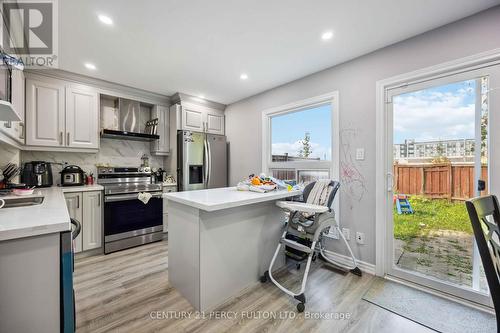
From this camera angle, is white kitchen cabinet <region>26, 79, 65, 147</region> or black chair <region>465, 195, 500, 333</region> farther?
white kitchen cabinet <region>26, 79, 65, 147</region>

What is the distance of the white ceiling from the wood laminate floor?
2454mm

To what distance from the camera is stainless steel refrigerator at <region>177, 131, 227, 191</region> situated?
3490 millimetres

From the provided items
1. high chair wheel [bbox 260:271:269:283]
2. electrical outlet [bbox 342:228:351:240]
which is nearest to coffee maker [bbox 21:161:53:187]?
high chair wheel [bbox 260:271:269:283]

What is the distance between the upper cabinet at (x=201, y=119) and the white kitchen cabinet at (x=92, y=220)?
1.66 metres

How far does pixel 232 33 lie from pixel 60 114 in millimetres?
2538

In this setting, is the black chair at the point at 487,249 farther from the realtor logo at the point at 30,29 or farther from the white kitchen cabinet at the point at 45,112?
the white kitchen cabinet at the point at 45,112

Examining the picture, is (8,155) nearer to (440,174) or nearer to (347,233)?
(347,233)

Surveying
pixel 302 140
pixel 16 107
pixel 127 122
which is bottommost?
pixel 302 140

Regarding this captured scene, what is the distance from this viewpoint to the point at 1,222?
971 millimetres

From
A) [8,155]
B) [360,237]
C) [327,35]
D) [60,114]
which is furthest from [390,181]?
[8,155]

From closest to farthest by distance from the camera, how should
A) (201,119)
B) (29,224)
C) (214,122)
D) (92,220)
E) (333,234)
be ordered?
(29,224) → (333,234) → (92,220) → (201,119) → (214,122)

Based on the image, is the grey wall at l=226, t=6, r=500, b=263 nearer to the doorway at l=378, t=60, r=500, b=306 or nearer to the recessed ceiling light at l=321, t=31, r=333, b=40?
the doorway at l=378, t=60, r=500, b=306

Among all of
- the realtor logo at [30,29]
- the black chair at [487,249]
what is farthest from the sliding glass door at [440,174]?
the realtor logo at [30,29]

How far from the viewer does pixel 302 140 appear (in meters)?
3.11
